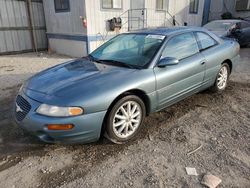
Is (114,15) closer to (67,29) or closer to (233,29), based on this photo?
(67,29)

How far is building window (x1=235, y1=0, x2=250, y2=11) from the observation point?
16.6m

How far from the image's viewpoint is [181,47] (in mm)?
3719

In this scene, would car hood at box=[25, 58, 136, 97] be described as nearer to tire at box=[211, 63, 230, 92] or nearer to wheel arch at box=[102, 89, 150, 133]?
wheel arch at box=[102, 89, 150, 133]

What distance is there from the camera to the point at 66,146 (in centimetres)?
303

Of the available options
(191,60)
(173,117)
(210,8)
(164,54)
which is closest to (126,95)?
(164,54)

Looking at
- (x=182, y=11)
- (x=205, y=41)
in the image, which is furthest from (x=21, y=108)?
(x=182, y=11)

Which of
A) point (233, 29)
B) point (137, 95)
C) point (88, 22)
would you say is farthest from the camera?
point (233, 29)

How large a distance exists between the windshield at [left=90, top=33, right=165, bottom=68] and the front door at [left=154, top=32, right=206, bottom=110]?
20cm

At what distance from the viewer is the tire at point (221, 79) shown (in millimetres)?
4570

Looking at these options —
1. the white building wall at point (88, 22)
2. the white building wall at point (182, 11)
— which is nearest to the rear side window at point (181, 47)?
the white building wall at point (88, 22)

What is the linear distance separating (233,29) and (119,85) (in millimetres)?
9113

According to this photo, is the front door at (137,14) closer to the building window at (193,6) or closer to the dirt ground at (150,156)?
the building window at (193,6)

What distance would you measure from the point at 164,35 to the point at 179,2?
970 cm

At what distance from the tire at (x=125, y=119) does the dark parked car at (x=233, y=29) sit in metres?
7.81
